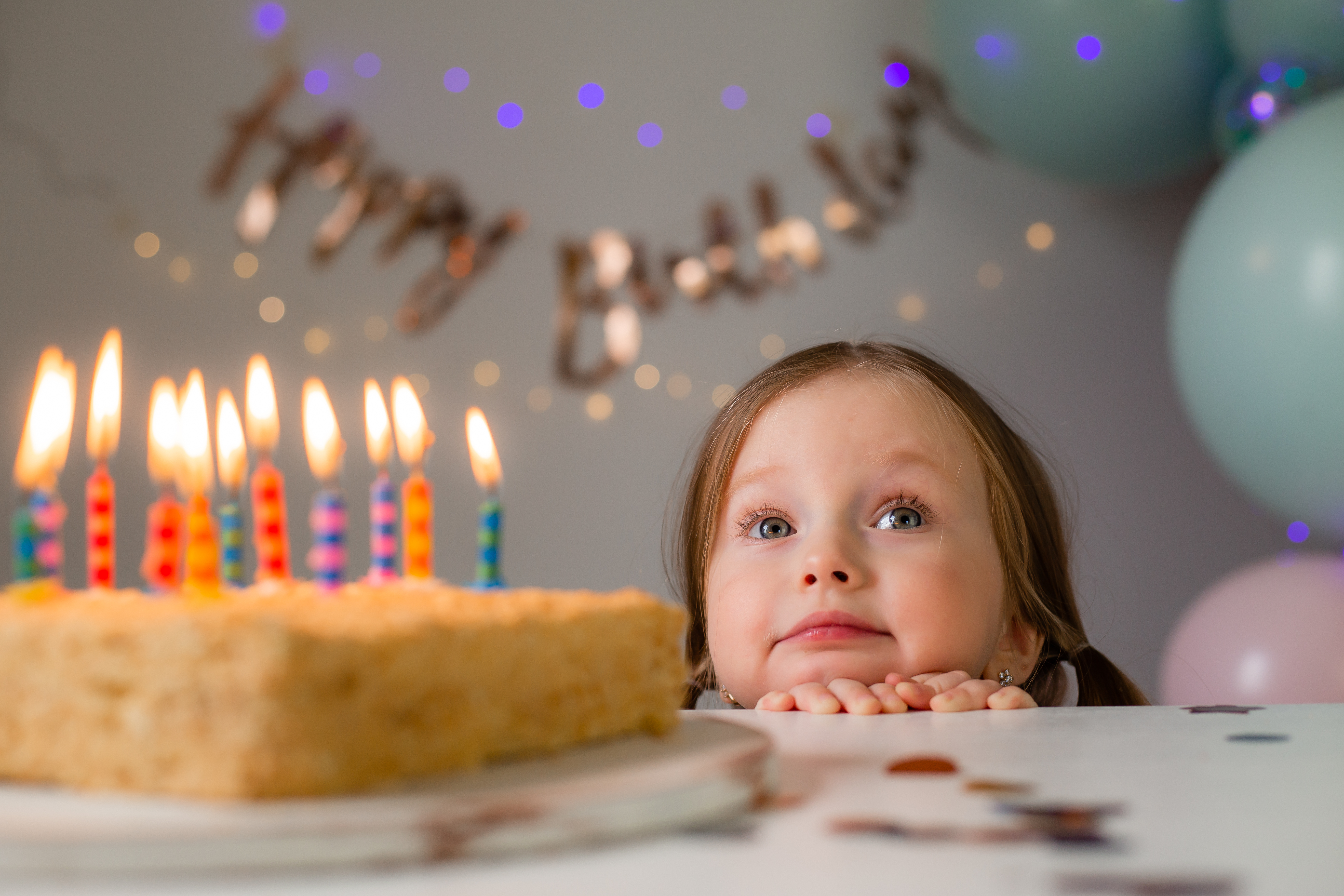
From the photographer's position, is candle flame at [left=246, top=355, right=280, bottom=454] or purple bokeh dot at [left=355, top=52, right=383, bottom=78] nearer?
candle flame at [left=246, top=355, right=280, bottom=454]

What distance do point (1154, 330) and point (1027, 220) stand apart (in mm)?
464

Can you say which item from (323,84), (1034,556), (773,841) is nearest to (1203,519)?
(1034,556)

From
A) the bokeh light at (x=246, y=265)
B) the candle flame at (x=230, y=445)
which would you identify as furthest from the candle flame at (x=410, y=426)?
the bokeh light at (x=246, y=265)

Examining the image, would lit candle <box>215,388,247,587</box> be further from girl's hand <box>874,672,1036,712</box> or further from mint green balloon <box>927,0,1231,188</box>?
mint green balloon <box>927,0,1231,188</box>

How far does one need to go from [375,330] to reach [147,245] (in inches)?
26.1

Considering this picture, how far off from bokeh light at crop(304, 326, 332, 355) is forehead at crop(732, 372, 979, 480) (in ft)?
6.56

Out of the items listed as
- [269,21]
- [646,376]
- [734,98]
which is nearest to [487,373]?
[646,376]

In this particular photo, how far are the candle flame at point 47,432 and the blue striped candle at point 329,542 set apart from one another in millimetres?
173

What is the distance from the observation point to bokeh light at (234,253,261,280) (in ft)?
10.5

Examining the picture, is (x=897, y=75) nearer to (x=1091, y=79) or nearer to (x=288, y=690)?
(x=1091, y=79)

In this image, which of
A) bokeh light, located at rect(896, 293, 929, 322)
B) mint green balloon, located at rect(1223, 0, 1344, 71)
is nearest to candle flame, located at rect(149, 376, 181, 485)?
mint green balloon, located at rect(1223, 0, 1344, 71)

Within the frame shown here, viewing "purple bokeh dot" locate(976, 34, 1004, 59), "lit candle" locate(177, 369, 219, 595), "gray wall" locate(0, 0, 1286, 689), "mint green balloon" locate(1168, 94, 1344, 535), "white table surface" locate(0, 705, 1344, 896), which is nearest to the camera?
"white table surface" locate(0, 705, 1344, 896)

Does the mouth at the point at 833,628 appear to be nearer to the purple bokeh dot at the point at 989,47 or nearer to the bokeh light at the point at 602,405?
the purple bokeh dot at the point at 989,47

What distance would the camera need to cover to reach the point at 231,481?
2.74ft
